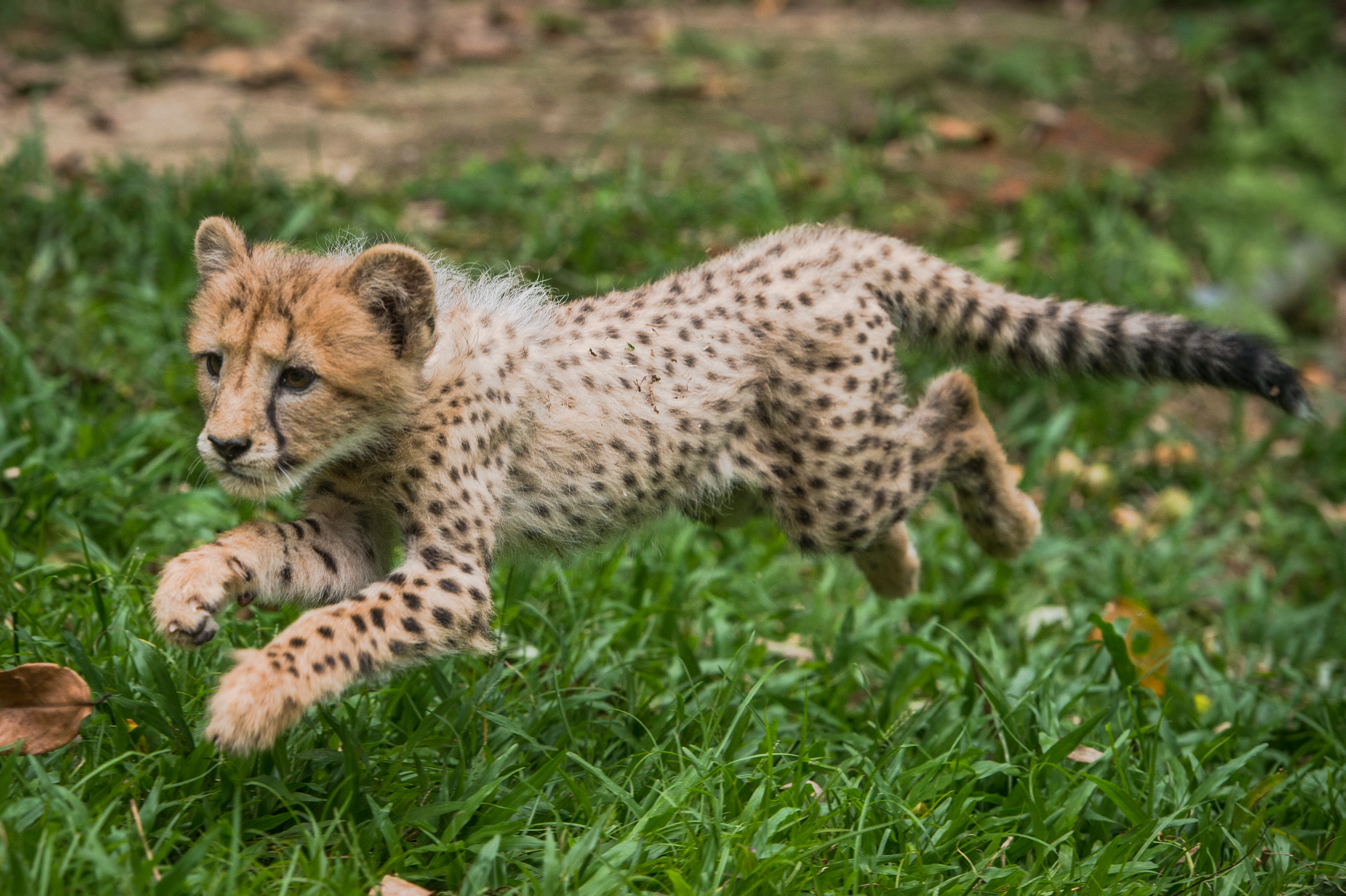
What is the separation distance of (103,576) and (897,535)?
2887 millimetres

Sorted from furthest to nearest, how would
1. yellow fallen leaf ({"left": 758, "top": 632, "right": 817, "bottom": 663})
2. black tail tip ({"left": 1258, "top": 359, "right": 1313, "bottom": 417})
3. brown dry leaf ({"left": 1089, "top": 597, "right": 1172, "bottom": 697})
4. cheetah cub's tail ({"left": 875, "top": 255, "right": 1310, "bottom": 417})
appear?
yellow fallen leaf ({"left": 758, "top": 632, "right": 817, "bottom": 663}) → brown dry leaf ({"left": 1089, "top": 597, "right": 1172, "bottom": 697}) → cheetah cub's tail ({"left": 875, "top": 255, "right": 1310, "bottom": 417}) → black tail tip ({"left": 1258, "top": 359, "right": 1313, "bottom": 417})

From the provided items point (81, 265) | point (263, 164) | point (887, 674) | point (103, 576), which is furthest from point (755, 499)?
point (263, 164)

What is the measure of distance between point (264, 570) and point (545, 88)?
7.00 m

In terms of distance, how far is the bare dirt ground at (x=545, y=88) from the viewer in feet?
27.3

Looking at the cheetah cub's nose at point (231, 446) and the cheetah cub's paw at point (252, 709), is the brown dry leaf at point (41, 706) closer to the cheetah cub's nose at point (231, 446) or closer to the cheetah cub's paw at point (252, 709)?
the cheetah cub's paw at point (252, 709)

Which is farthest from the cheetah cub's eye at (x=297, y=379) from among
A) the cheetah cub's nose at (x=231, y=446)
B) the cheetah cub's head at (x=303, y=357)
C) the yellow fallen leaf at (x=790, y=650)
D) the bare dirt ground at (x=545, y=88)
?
the bare dirt ground at (x=545, y=88)

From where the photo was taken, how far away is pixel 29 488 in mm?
4895

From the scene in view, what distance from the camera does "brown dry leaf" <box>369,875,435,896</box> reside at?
11.0ft

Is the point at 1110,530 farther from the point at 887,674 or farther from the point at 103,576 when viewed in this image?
the point at 103,576

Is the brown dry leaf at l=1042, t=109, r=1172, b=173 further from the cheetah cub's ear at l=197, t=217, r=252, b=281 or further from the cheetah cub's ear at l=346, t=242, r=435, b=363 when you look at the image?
the cheetah cub's ear at l=197, t=217, r=252, b=281

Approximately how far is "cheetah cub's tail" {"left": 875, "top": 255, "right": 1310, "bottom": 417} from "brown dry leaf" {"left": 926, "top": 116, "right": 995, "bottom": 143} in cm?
475

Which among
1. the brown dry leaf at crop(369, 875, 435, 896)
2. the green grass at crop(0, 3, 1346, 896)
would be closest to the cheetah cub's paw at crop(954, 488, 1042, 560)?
the green grass at crop(0, 3, 1346, 896)

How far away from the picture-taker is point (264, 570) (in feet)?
11.4

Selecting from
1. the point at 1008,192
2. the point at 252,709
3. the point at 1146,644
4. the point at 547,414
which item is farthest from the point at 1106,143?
the point at 252,709
